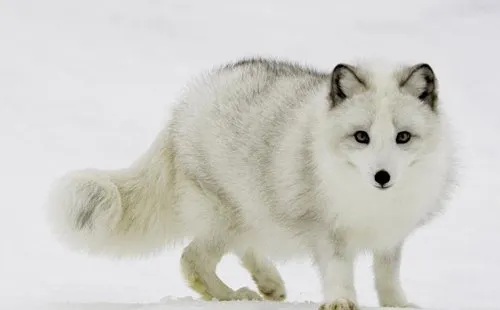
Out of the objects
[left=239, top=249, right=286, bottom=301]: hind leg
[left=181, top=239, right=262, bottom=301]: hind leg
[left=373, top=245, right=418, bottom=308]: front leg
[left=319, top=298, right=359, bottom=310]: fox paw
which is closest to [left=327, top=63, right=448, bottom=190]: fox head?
[left=319, top=298, right=359, bottom=310]: fox paw

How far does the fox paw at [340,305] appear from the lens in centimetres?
319

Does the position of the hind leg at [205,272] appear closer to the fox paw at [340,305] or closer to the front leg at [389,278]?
the front leg at [389,278]

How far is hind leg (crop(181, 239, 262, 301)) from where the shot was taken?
3855 mm

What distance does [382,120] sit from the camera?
3.06 meters

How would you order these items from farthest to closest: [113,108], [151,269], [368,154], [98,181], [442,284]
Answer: [113,108]
[151,269]
[442,284]
[98,181]
[368,154]

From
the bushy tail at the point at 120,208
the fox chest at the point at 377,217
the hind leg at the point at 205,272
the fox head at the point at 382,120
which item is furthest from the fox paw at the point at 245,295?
the fox head at the point at 382,120

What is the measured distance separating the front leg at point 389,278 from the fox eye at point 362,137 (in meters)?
0.67

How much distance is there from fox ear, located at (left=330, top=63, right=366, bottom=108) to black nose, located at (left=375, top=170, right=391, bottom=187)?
0.35 meters

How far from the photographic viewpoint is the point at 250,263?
410 centimetres

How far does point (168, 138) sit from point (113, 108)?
→ 4.39 m

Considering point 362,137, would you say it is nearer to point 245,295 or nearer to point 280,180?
point 280,180

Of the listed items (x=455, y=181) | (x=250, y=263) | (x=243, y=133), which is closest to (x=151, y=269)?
(x=250, y=263)

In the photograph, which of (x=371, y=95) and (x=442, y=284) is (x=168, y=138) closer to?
(x=371, y=95)

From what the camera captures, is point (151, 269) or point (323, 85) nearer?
point (323, 85)
